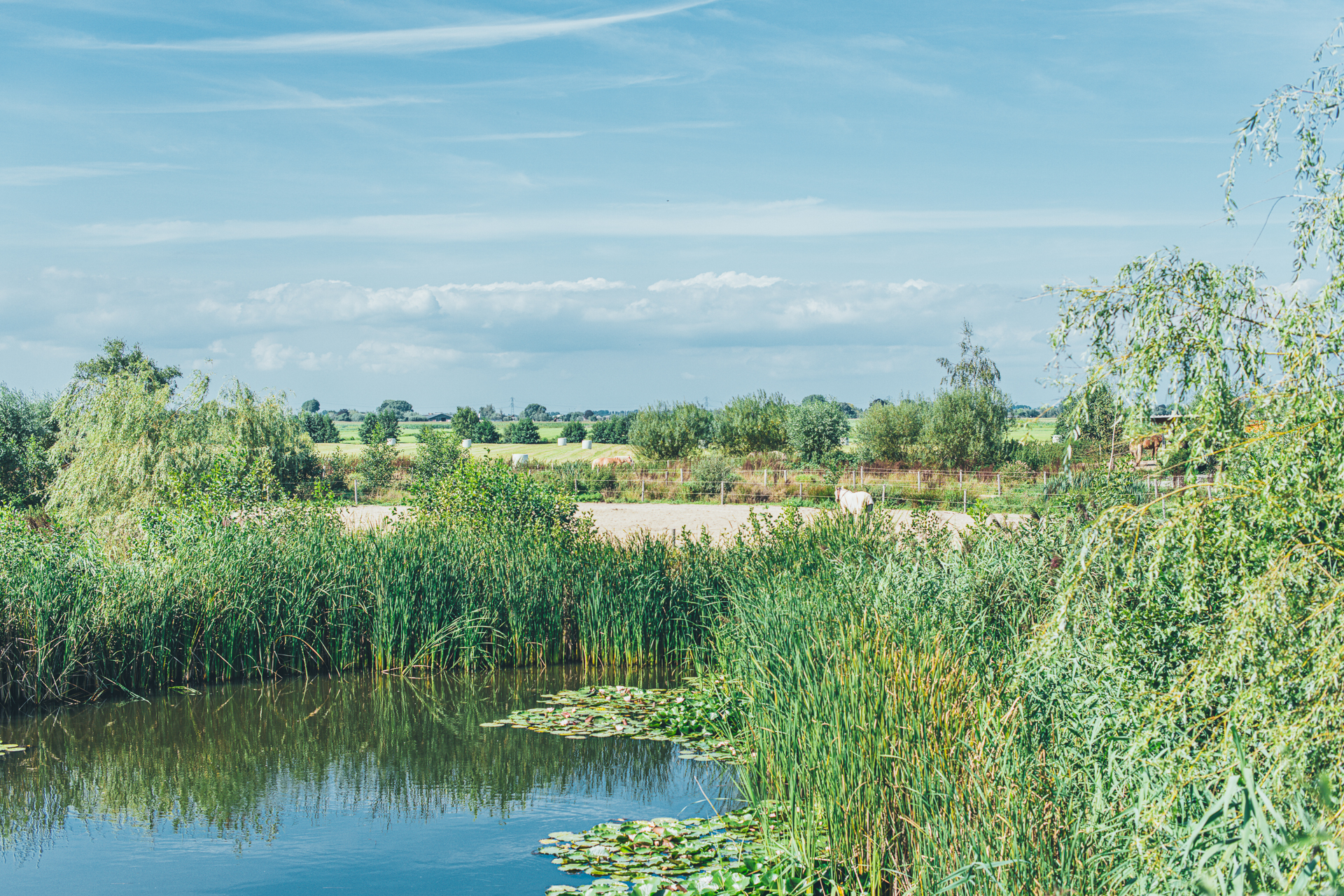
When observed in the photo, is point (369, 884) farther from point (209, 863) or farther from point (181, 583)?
point (181, 583)

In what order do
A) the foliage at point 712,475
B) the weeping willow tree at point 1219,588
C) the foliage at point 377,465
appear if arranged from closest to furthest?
the weeping willow tree at point 1219,588 < the foliage at point 712,475 < the foliage at point 377,465

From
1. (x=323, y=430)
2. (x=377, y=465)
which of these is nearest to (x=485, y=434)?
(x=323, y=430)

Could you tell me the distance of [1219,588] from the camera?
4.06 meters

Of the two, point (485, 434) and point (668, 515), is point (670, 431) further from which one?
point (485, 434)

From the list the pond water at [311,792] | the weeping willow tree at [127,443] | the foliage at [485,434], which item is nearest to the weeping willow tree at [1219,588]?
the pond water at [311,792]

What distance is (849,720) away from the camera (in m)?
5.56

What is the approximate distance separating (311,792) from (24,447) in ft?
72.1

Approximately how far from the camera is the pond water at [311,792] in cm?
618

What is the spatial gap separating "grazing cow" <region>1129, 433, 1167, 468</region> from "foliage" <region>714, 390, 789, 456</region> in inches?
1526

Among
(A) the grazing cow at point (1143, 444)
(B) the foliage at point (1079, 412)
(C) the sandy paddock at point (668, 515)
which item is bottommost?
(C) the sandy paddock at point (668, 515)

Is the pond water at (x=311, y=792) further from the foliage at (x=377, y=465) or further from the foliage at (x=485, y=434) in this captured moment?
the foliage at (x=485, y=434)

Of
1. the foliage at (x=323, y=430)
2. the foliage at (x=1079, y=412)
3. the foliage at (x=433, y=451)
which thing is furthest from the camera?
the foliage at (x=323, y=430)

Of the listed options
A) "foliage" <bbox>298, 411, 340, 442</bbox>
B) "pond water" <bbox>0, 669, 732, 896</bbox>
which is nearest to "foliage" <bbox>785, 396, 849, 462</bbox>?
"pond water" <bbox>0, 669, 732, 896</bbox>

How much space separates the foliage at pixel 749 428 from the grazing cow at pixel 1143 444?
38.8 meters
